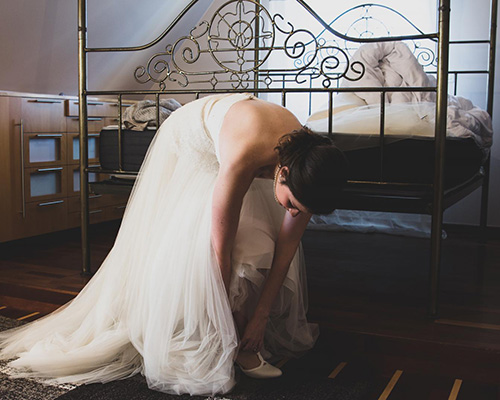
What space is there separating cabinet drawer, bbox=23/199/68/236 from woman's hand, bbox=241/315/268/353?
6.50ft

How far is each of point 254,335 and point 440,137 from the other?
945 mm

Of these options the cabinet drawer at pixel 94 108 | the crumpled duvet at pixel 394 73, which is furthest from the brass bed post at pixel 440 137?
the cabinet drawer at pixel 94 108

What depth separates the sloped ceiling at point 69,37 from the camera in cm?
327

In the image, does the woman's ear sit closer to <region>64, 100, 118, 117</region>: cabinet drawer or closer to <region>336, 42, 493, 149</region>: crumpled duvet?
<region>336, 42, 493, 149</region>: crumpled duvet

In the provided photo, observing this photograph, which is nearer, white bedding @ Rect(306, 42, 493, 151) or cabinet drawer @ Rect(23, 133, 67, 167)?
white bedding @ Rect(306, 42, 493, 151)

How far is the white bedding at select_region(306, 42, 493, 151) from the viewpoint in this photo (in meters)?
2.31

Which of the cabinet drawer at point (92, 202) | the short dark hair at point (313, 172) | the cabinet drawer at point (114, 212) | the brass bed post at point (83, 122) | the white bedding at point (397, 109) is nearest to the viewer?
the short dark hair at point (313, 172)

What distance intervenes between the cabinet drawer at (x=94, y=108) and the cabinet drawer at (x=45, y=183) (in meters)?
0.35

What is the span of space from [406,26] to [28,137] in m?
2.50

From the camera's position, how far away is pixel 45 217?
11.2 ft

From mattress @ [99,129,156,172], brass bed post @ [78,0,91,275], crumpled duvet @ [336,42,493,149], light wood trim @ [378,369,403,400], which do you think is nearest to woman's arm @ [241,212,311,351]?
light wood trim @ [378,369,403,400]

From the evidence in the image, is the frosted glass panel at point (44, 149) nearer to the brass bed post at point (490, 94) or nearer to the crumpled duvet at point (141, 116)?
the crumpled duvet at point (141, 116)

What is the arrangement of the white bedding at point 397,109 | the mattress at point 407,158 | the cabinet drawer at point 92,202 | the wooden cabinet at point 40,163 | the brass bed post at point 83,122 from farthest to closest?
1. the cabinet drawer at point 92,202
2. the wooden cabinet at point 40,163
3. the brass bed post at point 83,122
4. the white bedding at point 397,109
5. the mattress at point 407,158

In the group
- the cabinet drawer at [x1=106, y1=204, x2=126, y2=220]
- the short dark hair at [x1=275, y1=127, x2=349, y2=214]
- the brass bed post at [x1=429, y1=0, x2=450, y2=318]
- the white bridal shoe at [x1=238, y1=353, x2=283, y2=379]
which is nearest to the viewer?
the short dark hair at [x1=275, y1=127, x2=349, y2=214]
